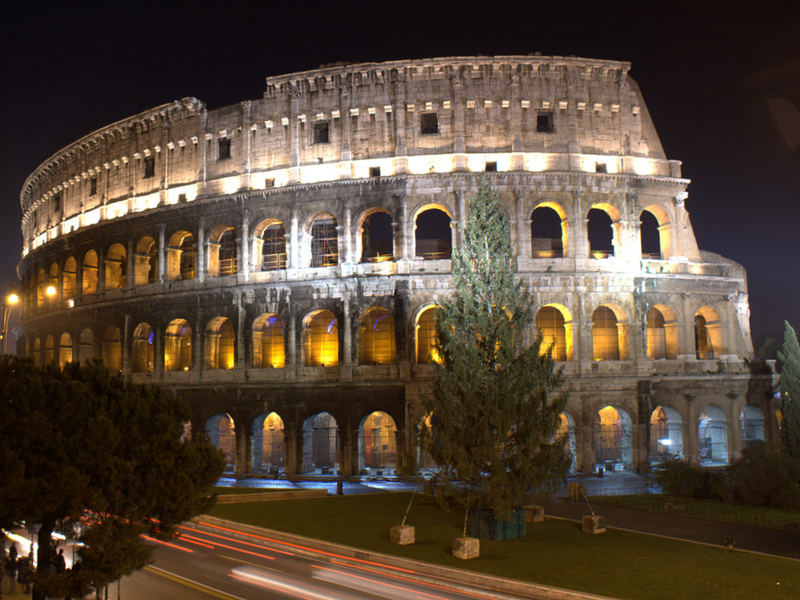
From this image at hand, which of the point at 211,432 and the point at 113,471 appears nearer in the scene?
the point at 113,471

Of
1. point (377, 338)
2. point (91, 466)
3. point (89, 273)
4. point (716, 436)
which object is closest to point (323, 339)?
point (377, 338)

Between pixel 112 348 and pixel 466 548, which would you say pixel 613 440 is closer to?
pixel 466 548

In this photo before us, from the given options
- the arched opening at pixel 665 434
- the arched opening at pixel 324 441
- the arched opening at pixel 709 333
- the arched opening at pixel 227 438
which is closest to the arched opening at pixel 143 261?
the arched opening at pixel 227 438

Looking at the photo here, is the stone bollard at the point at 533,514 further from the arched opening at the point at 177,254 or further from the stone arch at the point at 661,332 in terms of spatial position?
the arched opening at the point at 177,254

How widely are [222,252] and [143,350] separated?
22.0 ft

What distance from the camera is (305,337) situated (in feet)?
106

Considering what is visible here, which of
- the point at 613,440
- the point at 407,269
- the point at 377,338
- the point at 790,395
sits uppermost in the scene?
the point at 407,269

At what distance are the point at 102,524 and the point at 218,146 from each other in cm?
2590

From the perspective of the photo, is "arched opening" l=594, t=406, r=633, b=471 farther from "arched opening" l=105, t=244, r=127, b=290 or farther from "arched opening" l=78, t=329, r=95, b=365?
"arched opening" l=78, t=329, r=95, b=365

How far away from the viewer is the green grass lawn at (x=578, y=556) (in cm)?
1398

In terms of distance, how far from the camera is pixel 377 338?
33.0 metres

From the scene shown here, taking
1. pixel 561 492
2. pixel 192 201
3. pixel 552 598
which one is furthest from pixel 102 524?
pixel 192 201

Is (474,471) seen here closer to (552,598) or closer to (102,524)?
(552,598)

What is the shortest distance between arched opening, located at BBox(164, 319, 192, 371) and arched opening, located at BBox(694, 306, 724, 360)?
25.3 meters
